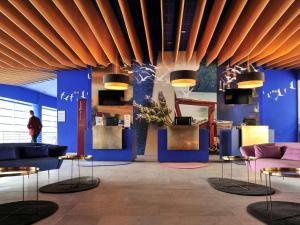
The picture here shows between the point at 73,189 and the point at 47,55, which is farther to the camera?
the point at 47,55

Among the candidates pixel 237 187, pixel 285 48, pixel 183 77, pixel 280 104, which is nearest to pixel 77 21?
pixel 183 77

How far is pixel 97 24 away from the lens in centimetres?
695

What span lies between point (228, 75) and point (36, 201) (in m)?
9.21

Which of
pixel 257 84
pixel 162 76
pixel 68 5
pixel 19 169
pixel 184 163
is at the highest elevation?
pixel 68 5

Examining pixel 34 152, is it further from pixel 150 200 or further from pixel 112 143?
pixel 150 200

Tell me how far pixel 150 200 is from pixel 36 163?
→ 10.4 feet

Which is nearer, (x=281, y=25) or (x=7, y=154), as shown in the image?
(x=7, y=154)

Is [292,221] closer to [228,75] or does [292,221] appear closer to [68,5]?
[68,5]

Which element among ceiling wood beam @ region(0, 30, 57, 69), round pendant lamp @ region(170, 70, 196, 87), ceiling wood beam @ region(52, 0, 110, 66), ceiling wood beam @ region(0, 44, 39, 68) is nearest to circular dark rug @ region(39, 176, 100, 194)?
ceiling wood beam @ region(52, 0, 110, 66)

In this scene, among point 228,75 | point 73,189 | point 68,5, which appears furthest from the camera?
point 228,75

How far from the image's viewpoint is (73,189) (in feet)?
15.7

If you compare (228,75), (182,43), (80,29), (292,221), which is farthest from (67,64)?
(292,221)

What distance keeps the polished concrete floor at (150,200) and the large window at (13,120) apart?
9.48 m

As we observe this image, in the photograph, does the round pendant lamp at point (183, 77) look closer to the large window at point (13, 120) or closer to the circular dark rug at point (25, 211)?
the circular dark rug at point (25, 211)
